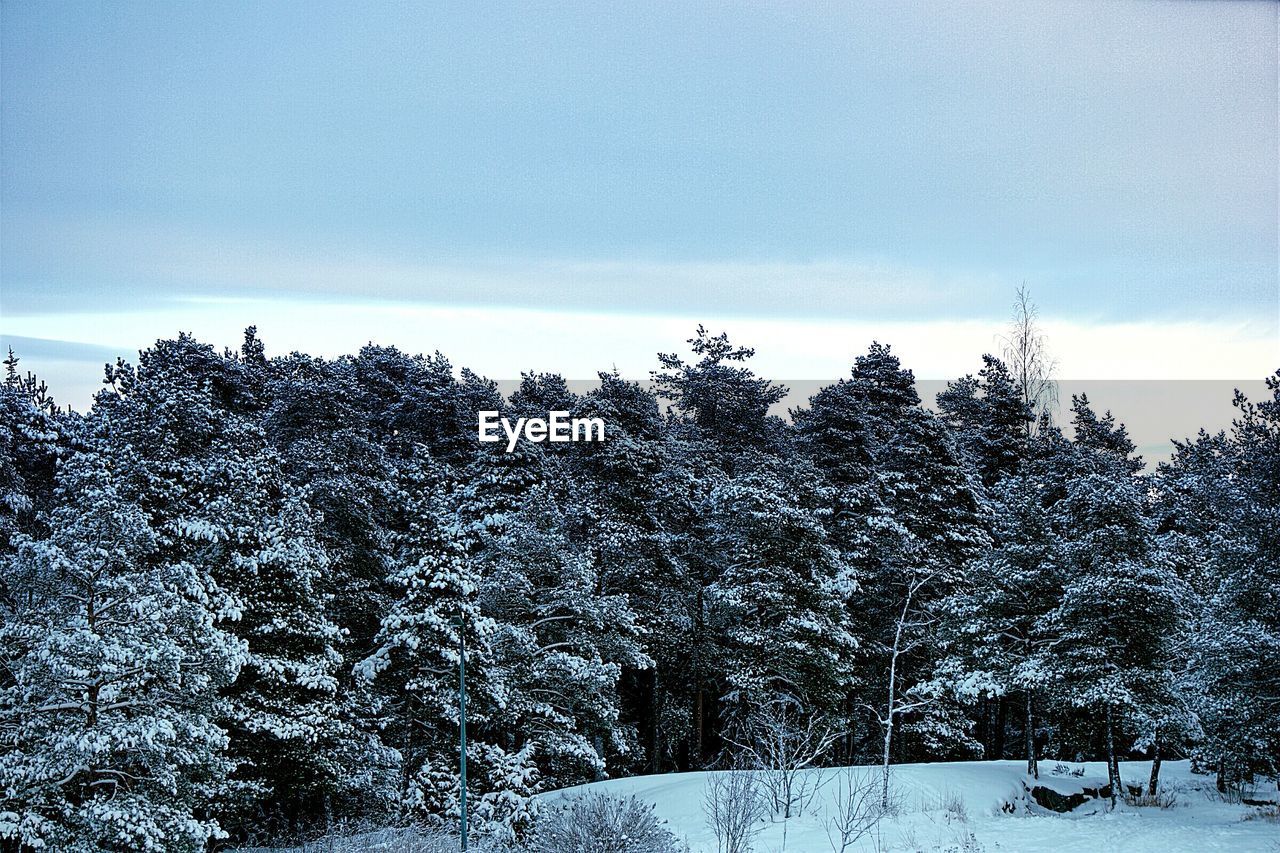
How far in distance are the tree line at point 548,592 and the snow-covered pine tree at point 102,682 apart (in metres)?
0.08

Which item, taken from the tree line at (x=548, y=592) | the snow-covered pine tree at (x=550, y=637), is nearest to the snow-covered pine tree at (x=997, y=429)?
the tree line at (x=548, y=592)

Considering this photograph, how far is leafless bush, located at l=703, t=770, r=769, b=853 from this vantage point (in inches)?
695

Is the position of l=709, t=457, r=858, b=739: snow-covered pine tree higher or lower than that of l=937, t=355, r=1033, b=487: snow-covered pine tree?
lower

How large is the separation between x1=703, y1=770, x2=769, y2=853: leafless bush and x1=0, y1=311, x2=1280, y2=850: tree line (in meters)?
2.60

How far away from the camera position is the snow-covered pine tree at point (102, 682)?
1850 cm

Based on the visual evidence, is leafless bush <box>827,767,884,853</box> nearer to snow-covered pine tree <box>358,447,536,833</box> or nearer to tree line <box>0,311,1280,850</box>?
tree line <box>0,311,1280,850</box>

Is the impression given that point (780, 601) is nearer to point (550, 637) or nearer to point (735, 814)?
point (550, 637)

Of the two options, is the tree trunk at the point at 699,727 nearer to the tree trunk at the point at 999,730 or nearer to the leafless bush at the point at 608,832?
the tree trunk at the point at 999,730

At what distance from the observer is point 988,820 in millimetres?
25734

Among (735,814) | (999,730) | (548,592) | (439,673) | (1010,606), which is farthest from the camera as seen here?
(999,730)

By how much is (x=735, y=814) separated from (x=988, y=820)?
1122 cm

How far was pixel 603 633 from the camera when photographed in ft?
104

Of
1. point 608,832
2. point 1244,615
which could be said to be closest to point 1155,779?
point 1244,615

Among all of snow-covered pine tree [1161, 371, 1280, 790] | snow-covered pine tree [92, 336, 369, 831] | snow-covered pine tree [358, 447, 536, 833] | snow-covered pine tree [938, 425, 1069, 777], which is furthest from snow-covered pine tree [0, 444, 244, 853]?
snow-covered pine tree [1161, 371, 1280, 790]
